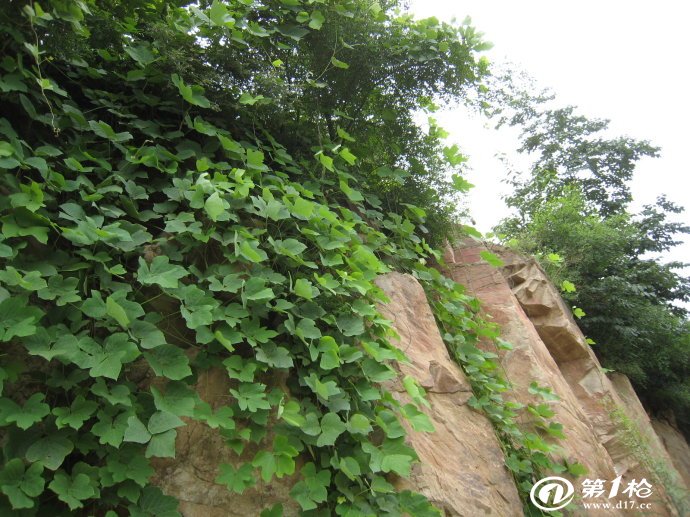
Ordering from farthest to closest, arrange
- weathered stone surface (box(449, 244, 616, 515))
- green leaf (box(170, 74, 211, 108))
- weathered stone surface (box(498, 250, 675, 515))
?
weathered stone surface (box(498, 250, 675, 515)), weathered stone surface (box(449, 244, 616, 515)), green leaf (box(170, 74, 211, 108))

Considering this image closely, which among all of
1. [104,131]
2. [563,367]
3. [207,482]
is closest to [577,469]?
[563,367]

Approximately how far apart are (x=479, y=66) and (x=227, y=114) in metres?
1.91

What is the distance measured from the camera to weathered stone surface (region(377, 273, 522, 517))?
2.14 meters

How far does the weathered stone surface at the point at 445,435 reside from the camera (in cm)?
214

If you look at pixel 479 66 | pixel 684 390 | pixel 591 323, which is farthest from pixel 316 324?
pixel 684 390

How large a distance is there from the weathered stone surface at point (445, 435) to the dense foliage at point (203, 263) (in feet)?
0.51

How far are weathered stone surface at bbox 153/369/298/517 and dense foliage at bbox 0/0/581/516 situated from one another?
0.06 meters

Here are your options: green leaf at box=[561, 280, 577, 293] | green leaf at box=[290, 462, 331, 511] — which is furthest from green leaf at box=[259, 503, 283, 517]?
green leaf at box=[561, 280, 577, 293]

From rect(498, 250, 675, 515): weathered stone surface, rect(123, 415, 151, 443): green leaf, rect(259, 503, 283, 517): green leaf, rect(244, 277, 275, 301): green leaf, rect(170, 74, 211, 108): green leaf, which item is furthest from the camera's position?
rect(498, 250, 675, 515): weathered stone surface

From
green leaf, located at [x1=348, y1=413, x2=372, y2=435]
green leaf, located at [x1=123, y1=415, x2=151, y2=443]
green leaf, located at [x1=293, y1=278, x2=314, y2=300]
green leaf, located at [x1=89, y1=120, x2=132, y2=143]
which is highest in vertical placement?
green leaf, located at [x1=89, y1=120, x2=132, y2=143]

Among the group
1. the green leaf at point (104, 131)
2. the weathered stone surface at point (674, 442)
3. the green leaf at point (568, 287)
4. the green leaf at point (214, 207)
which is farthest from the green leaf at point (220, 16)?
the weathered stone surface at point (674, 442)

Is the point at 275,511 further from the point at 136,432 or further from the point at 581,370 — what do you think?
the point at 581,370

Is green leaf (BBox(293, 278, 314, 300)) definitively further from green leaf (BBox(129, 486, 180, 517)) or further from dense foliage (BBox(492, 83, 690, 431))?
dense foliage (BBox(492, 83, 690, 431))

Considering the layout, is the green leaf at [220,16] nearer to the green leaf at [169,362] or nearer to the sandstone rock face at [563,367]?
the green leaf at [169,362]
